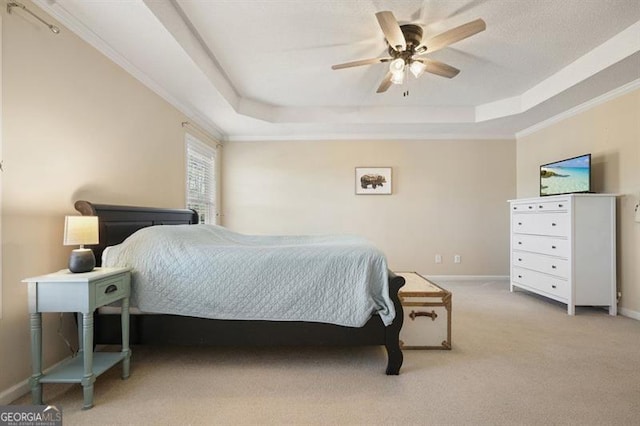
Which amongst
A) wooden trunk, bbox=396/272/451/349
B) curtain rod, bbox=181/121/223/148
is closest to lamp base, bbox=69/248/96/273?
wooden trunk, bbox=396/272/451/349

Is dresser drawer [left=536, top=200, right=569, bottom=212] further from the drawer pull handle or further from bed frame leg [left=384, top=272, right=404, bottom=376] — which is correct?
bed frame leg [left=384, top=272, right=404, bottom=376]

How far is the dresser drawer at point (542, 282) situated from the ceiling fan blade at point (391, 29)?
3.08 metres

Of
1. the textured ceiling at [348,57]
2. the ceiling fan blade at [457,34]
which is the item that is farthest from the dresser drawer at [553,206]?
the ceiling fan blade at [457,34]

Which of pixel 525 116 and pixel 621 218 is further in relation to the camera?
pixel 525 116

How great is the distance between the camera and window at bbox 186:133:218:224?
397 centimetres

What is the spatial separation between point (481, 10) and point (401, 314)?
2.32 meters

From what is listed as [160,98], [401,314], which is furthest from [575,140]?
[160,98]

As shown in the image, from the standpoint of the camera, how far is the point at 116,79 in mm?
2506

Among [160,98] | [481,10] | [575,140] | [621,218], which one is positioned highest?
[481,10]

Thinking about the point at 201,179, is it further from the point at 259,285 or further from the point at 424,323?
the point at 424,323

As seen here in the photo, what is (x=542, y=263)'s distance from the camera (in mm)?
3572

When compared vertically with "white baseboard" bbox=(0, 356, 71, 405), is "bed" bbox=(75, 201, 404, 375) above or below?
above

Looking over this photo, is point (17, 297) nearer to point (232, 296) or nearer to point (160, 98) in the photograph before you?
point (232, 296)

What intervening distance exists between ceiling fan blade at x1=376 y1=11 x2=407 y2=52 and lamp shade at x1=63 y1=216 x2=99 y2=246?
2199 mm
